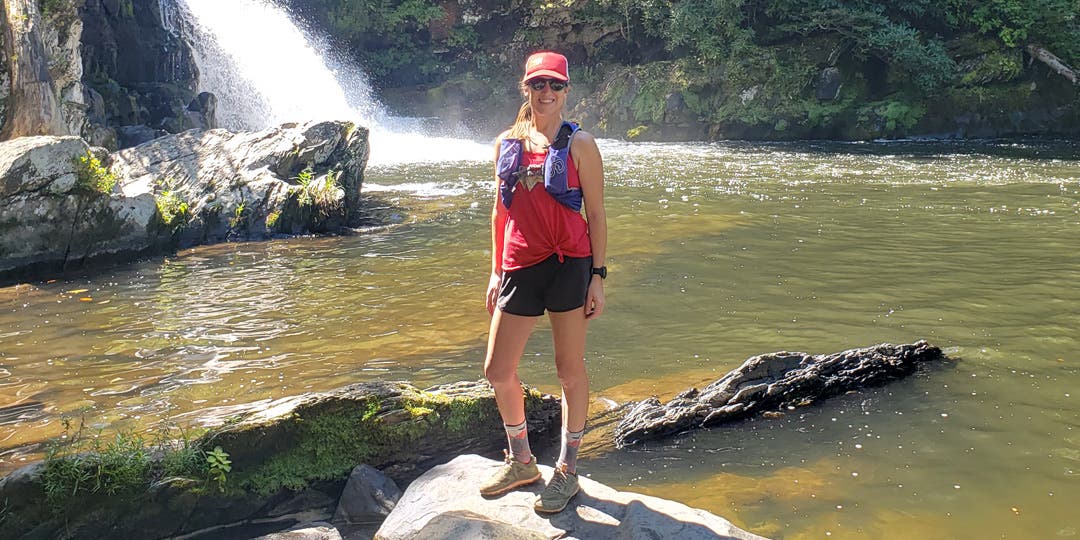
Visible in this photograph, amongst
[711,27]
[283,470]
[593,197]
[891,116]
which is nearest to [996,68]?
[891,116]

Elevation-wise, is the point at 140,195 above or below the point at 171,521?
above

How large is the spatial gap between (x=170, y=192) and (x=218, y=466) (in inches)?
321

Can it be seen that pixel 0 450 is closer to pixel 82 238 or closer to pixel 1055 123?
pixel 82 238

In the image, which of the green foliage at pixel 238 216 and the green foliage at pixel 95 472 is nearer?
the green foliage at pixel 95 472

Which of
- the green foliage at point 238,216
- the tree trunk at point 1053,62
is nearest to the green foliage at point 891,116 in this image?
the tree trunk at point 1053,62

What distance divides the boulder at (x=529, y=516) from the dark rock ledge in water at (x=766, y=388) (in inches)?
47.2

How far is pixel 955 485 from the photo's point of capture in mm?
4176

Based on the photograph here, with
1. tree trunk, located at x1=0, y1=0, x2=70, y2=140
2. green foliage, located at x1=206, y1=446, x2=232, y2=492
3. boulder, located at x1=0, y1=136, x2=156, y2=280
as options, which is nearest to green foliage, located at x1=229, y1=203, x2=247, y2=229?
boulder, located at x1=0, y1=136, x2=156, y2=280

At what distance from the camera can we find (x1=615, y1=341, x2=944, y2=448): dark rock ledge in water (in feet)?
16.1

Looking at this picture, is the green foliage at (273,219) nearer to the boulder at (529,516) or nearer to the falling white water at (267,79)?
the boulder at (529,516)

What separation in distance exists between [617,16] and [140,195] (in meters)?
20.4

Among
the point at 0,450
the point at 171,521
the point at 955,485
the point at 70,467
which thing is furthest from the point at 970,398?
the point at 0,450

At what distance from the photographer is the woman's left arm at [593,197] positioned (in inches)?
138

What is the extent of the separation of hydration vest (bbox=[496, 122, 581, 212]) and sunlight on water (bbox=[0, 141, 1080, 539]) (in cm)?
170
